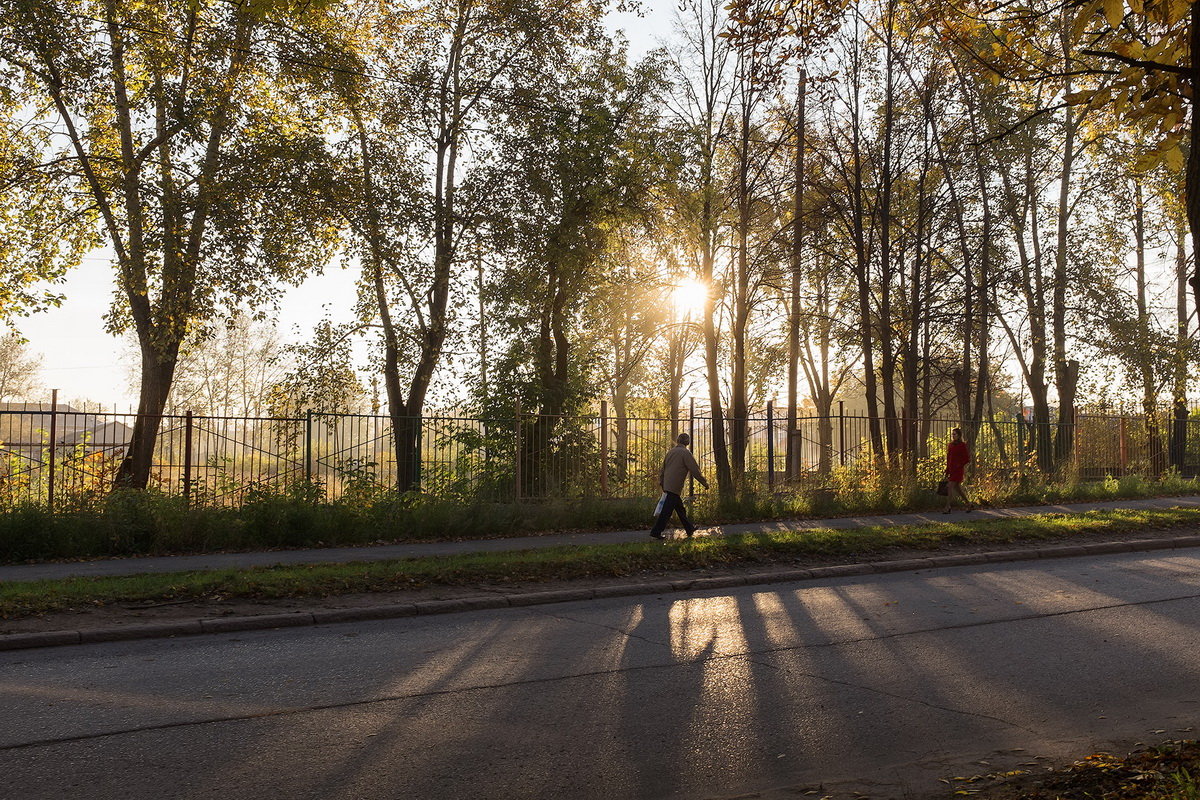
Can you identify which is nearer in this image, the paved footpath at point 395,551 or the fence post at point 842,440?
the paved footpath at point 395,551

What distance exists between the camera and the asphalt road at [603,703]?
463 cm

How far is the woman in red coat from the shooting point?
783 inches

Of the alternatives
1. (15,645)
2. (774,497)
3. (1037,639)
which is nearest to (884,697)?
(1037,639)

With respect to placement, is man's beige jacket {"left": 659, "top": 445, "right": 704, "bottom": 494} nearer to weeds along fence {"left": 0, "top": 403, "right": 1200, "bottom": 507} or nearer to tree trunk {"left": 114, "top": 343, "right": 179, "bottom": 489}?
weeds along fence {"left": 0, "top": 403, "right": 1200, "bottom": 507}

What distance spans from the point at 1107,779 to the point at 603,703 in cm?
277

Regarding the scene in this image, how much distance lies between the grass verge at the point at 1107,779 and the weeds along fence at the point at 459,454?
12599mm

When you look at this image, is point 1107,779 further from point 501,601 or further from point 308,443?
point 308,443

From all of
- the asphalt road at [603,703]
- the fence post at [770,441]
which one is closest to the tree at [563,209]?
the fence post at [770,441]

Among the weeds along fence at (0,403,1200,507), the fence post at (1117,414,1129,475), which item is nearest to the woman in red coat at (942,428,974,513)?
Result: the weeds along fence at (0,403,1200,507)

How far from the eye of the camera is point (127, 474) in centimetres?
1673

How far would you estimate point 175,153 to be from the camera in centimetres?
1825

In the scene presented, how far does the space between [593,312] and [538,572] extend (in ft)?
42.5

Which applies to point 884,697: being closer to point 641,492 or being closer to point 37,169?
point 641,492

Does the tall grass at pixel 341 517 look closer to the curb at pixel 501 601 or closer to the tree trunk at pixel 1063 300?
the curb at pixel 501 601
